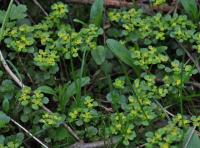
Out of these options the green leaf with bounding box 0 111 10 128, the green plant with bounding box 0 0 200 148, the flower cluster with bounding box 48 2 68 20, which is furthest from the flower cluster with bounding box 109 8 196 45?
the green leaf with bounding box 0 111 10 128

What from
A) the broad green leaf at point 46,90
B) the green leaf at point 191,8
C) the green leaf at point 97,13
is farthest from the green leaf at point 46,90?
the green leaf at point 191,8

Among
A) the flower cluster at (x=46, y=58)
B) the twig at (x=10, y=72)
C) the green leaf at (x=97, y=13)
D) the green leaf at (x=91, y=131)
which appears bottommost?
the green leaf at (x=91, y=131)

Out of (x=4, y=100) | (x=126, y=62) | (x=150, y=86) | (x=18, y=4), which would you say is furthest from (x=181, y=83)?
(x=18, y=4)

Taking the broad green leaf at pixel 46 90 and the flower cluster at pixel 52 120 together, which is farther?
the broad green leaf at pixel 46 90

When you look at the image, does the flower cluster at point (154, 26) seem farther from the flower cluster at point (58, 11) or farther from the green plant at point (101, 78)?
the flower cluster at point (58, 11)

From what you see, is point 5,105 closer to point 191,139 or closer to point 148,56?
point 148,56

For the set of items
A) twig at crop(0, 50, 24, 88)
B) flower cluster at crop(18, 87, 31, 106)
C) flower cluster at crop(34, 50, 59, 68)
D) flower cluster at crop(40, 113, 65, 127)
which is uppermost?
flower cluster at crop(34, 50, 59, 68)

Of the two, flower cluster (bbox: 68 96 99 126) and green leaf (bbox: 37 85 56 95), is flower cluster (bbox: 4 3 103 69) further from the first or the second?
flower cluster (bbox: 68 96 99 126)
